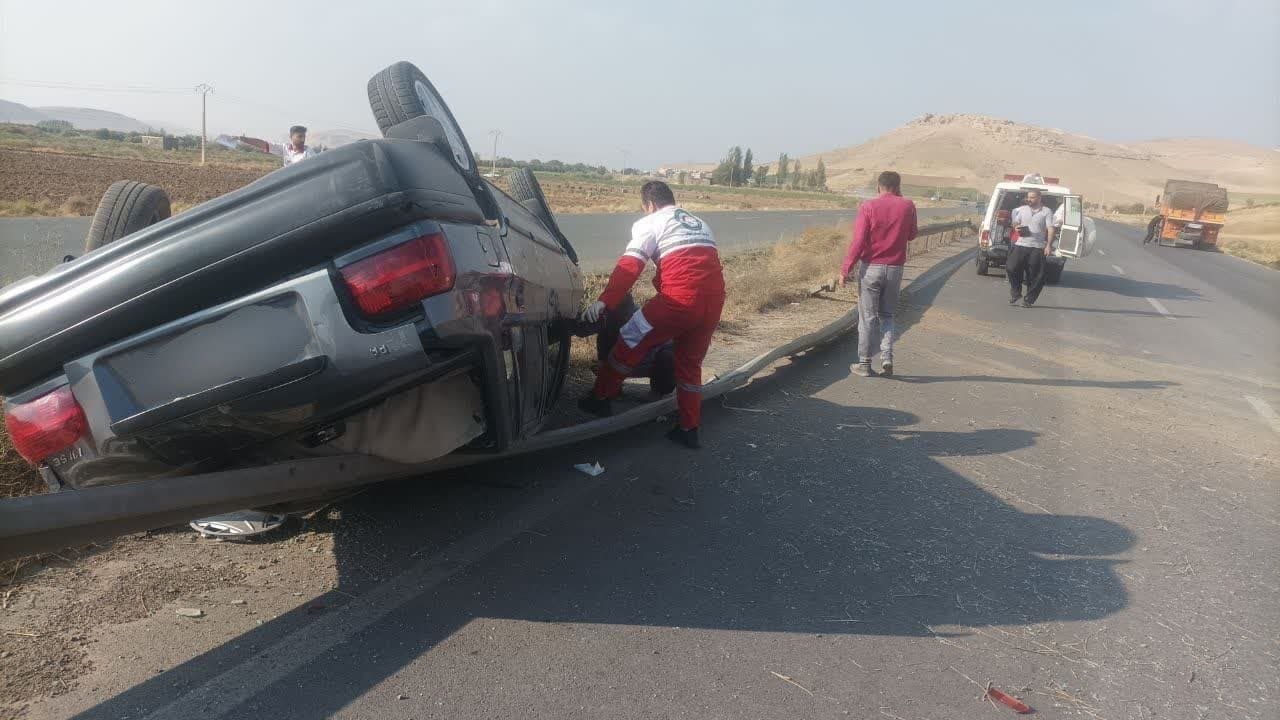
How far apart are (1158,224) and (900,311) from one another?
29464 mm

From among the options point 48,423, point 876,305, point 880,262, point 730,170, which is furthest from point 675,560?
point 730,170

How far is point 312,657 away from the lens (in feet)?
9.43

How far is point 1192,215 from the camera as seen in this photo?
34.1 metres

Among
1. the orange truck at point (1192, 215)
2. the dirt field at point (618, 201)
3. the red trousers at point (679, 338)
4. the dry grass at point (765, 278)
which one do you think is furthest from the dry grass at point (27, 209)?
the orange truck at point (1192, 215)

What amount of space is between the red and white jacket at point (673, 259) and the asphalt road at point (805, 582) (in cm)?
96

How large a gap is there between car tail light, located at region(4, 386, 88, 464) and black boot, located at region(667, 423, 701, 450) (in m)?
3.34

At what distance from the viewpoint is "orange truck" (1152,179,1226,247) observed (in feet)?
111

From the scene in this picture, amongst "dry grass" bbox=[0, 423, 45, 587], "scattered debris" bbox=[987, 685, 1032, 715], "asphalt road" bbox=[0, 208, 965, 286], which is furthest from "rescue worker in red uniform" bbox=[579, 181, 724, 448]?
"asphalt road" bbox=[0, 208, 965, 286]

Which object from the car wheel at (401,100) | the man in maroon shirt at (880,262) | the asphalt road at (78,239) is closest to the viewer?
the car wheel at (401,100)

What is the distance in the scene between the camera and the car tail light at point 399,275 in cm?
276

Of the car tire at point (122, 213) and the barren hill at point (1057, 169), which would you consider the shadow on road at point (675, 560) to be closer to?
the car tire at point (122, 213)

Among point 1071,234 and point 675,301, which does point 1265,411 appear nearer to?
point 675,301

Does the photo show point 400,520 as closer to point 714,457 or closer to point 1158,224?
point 714,457

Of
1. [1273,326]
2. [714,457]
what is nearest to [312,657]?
[714,457]
